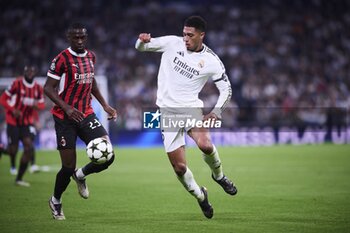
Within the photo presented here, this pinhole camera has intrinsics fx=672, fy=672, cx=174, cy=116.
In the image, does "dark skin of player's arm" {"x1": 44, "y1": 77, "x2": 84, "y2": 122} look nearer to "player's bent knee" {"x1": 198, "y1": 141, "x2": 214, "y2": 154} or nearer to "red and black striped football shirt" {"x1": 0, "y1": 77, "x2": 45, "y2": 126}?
"player's bent knee" {"x1": 198, "y1": 141, "x2": 214, "y2": 154}

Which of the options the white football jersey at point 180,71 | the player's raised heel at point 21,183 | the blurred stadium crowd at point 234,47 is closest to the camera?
the white football jersey at point 180,71

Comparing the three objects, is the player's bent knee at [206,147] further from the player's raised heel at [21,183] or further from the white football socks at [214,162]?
the player's raised heel at [21,183]

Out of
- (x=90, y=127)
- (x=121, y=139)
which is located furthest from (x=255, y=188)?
(x=121, y=139)

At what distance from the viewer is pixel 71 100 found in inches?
381

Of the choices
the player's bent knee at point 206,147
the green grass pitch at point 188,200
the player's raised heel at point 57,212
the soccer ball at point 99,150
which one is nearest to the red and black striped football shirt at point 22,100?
the green grass pitch at point 188,200

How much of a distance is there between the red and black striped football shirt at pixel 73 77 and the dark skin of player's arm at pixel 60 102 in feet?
0.33

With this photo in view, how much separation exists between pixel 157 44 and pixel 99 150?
175 centimetres

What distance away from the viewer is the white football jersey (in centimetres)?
979

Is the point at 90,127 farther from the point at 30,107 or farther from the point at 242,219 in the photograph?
the point at 30,107

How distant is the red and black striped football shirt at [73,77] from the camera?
31.3 feet

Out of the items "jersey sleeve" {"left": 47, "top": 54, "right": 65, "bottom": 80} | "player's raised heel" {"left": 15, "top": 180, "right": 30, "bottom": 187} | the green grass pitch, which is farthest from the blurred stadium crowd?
"jersey sleeve" {"left": 47, "top": 54, "right": 65, "bottom": 80}

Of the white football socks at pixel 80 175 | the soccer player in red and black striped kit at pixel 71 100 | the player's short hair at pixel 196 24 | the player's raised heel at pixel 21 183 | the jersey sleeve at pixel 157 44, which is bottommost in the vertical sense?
the player's raised heel at pixel 21 183

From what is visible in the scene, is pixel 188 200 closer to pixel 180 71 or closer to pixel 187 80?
pixel 187 80

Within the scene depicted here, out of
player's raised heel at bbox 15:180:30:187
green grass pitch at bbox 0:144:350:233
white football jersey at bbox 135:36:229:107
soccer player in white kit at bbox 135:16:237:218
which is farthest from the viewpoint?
player's raised heel at bbox 15:180:30:187
